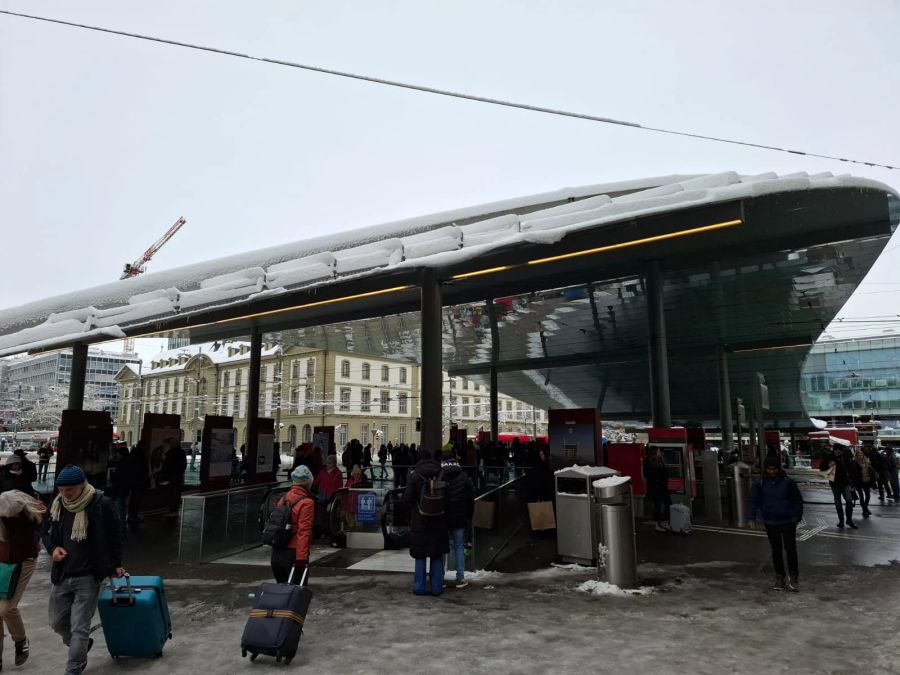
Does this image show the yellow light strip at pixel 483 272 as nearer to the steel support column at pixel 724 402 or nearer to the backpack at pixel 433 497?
the backpack at pixel 433 497

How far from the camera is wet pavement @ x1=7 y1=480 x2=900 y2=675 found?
15.5 feet

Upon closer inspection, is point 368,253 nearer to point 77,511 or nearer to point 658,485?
point 77,511

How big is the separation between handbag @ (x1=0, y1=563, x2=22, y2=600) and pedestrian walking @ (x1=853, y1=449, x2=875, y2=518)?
1474cm

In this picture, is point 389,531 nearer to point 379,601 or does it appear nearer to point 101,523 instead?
point 379,601

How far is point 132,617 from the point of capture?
15.3 feet

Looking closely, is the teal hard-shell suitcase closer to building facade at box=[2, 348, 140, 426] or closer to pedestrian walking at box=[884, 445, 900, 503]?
pedestrian walking at box=[884, 445, 900, 503]

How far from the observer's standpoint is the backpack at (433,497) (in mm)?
6879

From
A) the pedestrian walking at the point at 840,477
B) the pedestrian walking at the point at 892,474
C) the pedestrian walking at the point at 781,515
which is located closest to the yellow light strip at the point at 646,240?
the pedestrian walking at the point at 781,515

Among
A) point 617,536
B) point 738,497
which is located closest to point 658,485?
point 738,497

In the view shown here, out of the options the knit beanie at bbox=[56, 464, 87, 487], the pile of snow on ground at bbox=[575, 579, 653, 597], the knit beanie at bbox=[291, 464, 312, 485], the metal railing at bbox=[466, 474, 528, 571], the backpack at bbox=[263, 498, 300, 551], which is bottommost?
the pile of snow on ground at bbox=[575, 579, 653, 597]

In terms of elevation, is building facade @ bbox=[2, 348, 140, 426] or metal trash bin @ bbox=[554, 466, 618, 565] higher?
building facade @ bbox=[2, 348, 140, 426]

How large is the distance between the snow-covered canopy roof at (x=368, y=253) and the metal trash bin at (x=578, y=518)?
3507 millimetres

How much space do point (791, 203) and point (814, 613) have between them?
22.4 ft

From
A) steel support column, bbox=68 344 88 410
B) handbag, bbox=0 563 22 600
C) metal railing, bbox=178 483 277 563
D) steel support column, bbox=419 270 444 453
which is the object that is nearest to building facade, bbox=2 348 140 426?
steel support column, bbox=68 344 88 410
